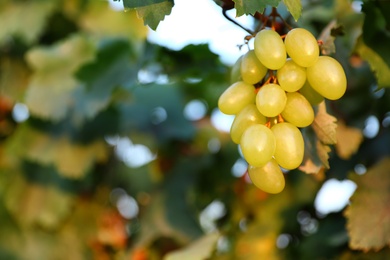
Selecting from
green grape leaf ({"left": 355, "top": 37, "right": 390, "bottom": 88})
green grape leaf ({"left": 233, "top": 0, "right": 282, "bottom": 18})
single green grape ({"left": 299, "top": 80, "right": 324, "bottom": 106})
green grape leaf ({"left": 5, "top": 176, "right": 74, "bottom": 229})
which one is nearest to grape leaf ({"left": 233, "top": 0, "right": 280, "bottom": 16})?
green grape leaf ({"left": 233, "top": 0, "right": 282, "bottom": 18})

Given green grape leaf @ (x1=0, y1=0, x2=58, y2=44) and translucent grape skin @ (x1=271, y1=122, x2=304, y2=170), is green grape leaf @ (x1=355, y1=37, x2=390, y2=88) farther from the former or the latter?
green grape leaf @ (x1=0, y1=0, x2=58, y2=44)

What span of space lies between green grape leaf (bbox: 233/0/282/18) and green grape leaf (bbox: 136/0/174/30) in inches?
2.4

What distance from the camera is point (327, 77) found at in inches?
21.7

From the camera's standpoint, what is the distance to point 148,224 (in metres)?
1.10

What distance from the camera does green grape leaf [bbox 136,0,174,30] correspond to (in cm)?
53

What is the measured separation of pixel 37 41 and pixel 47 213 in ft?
1.24

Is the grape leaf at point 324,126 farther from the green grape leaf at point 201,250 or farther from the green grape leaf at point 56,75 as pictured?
the green grape leaf at point 56,75

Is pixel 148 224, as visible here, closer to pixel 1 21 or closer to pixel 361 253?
pixel 361 253

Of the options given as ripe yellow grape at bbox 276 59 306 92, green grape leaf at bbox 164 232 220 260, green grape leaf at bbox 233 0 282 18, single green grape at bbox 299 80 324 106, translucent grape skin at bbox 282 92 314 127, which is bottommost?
green grape leaf at bbox 164 232 220 260

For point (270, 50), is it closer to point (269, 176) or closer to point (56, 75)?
point (269, 176)

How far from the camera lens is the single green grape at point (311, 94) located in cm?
60

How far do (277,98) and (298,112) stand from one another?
0.09 feet

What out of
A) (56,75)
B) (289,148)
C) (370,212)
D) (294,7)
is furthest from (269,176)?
(56,75)

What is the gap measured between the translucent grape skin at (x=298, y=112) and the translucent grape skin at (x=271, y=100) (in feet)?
0.04
